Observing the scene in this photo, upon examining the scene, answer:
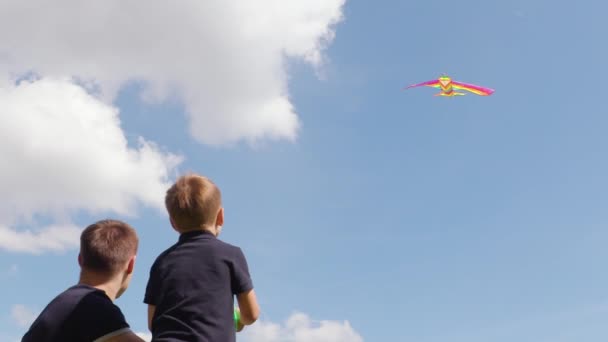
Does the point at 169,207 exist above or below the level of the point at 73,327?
above

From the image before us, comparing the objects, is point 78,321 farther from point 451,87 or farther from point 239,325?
point 451,87

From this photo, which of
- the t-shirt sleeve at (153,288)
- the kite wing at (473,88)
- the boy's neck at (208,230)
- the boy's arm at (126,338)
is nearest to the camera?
the boy's arm at (126,338)

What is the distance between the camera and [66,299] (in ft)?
12.5

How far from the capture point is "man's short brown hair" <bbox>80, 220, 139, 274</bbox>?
399 cm

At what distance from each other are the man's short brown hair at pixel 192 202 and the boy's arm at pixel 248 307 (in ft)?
1.87

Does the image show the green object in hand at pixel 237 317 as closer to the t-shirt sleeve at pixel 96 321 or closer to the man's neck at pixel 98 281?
the t-shirt sleeve at pixel 96 321

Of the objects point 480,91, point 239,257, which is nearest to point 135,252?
point 239,257

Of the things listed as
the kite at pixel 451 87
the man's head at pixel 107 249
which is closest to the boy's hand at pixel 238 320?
the man's head at pixel 107 249

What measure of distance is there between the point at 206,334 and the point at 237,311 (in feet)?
1.34

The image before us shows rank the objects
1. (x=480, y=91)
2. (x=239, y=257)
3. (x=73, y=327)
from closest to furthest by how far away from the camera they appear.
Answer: (x=73, y=327), (x=239, y=257), (x=480, y=91)

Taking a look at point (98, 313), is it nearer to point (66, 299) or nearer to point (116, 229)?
point (66, 299)

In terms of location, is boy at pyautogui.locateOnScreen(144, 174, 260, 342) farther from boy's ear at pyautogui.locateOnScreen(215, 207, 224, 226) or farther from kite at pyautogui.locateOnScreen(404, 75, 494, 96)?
kite at pyautogui.locateOnScreen(404, 75, 494, 96)

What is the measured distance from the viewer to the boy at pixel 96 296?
146 inches

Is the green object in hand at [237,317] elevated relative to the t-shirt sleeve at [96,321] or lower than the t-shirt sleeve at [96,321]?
elevated
